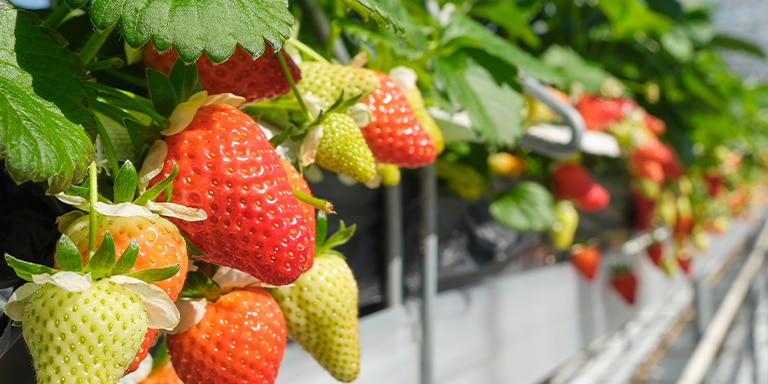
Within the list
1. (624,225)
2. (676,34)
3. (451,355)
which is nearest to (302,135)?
(451,355)

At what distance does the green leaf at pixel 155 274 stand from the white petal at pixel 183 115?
0.26ft

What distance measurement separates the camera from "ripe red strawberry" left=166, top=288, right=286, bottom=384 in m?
0.44

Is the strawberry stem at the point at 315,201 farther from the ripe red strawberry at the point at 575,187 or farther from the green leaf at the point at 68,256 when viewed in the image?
the ripe red strawberry at the point at 575,187

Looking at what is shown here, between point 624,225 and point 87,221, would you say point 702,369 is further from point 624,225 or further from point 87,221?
point 87,221

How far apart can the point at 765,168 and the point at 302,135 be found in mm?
6212

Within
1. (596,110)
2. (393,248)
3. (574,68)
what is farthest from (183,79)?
(596,110)

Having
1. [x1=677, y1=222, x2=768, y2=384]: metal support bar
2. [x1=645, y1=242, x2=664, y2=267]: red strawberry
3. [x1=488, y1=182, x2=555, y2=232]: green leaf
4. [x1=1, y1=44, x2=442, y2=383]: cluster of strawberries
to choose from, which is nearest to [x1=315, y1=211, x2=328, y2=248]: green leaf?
[x1=1, y1=44, x2=442, y2=383]: cluster of strawberries

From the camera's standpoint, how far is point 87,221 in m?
0.37

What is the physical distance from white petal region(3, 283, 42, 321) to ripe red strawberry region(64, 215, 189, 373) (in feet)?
0.09

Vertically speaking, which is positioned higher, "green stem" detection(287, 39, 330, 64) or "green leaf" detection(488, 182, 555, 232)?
"green stem" detection(287, 39, 330, 64)

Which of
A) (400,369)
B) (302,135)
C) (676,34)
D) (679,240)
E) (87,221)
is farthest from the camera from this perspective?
(679,240)

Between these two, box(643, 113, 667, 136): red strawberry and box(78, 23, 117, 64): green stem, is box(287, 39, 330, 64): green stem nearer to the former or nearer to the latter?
box(78, 23, 117, 64): green stem

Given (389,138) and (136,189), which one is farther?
(389,138)

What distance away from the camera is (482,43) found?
2.36 feet
